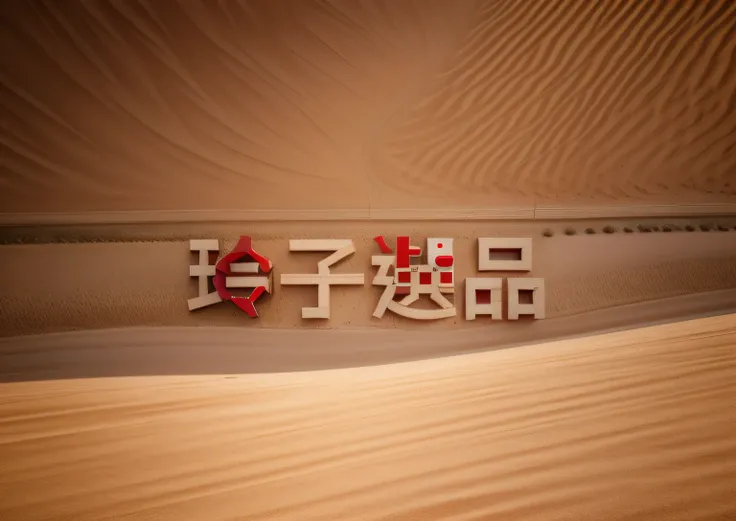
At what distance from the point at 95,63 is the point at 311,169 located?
2.18m

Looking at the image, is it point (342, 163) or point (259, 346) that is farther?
point (342, 163)

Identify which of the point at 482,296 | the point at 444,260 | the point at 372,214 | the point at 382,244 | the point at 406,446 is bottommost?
the point at 406,446

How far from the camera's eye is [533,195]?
4398mm

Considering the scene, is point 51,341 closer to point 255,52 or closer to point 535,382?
point 255,52

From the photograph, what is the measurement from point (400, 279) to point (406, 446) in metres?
2.49

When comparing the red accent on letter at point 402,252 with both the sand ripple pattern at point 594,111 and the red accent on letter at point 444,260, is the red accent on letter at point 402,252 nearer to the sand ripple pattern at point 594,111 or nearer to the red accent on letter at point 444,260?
the red accent on letter at point 444,260

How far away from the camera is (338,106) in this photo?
14.6ft

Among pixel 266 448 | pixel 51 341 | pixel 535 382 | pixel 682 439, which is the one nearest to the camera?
pixel 682 439

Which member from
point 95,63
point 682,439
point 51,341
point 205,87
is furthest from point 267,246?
point 682,439

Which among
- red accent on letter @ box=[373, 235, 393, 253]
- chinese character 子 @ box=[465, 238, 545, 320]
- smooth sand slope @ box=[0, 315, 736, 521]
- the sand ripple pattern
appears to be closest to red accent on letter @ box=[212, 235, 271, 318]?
red accent on letter @ box=[373, 235, 393, 253]

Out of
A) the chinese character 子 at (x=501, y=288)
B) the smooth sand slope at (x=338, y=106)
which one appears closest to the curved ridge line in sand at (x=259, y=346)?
Result: the chinese character 子 at (x=501, y=288)

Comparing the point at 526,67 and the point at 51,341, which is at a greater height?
the point at 526,67

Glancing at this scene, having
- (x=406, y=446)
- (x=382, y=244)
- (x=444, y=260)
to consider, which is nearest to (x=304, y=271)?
(x=382, y=244)

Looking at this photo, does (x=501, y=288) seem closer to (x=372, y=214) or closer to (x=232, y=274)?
(x=372, y=214)
